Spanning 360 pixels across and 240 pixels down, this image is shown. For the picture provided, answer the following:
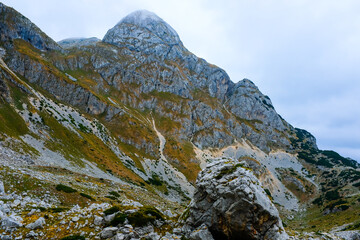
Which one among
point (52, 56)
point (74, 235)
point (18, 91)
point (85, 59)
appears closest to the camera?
point (74, 235)

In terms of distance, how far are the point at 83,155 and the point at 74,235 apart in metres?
52.0

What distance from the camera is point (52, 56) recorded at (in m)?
136

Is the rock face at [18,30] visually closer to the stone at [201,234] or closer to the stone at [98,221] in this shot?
the stone at [98,221]

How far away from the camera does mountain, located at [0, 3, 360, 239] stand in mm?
19406

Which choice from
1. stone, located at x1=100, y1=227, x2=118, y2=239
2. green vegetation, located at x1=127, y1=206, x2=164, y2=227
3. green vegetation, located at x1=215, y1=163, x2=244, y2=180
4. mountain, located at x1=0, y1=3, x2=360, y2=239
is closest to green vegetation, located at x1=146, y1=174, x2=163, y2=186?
mountain, located at x1=0, y1=3, x2=360, y2=239

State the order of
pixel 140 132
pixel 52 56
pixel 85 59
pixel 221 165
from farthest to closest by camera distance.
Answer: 1. pixel 85 59
2. pixel 52 56
3. pixel 140 132
4. pixel 221 165

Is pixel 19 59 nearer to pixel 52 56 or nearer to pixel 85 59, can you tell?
pixel 52 56

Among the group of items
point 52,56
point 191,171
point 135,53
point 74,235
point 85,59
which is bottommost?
point 74,235

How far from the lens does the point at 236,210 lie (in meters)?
14.3

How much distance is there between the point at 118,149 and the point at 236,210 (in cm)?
8014

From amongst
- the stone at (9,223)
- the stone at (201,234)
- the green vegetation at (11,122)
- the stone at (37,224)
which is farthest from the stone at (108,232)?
the green vegetation at (11,122)

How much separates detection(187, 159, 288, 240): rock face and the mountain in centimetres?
119

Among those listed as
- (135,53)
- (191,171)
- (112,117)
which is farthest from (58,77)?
(135,53)

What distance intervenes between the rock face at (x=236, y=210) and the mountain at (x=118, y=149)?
1.19 meters
